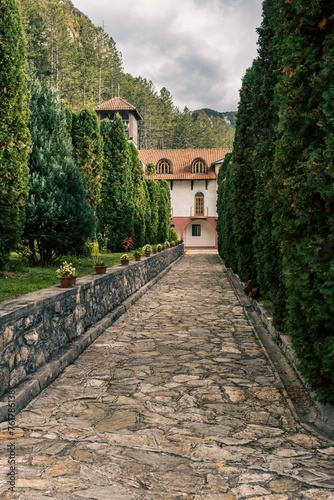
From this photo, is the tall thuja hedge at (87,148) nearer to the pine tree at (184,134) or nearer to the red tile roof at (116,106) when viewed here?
the red tile roof at (116,106)

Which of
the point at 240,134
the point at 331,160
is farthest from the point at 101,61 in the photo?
the point at 331,160

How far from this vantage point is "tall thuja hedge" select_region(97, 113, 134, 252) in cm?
1596

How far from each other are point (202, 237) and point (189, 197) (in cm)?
424

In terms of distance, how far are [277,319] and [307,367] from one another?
2.44 metres

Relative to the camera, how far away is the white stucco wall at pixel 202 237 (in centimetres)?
3956

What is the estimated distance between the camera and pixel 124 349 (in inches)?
221

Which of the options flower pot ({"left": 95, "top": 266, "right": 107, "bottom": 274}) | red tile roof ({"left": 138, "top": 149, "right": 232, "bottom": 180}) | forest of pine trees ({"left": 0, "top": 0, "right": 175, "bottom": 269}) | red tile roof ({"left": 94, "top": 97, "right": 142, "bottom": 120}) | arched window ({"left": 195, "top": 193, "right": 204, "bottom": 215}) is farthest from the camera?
red tile roof ({"left": 94, "top": 97, "right": 142, "bottom": 120})

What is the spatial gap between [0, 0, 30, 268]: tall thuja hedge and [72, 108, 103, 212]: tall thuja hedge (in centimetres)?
607

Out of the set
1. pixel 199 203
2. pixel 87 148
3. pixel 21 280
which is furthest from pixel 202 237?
pixel 21 280

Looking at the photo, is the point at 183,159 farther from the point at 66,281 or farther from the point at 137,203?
the point at 66,281

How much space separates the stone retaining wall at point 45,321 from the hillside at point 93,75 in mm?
34869

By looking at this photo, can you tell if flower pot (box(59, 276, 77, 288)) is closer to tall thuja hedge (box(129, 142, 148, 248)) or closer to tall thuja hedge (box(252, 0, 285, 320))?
tall thuja hedge (box(252, 0, 285, 320))

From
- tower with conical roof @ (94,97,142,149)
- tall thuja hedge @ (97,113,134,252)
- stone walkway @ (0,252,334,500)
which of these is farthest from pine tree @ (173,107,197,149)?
stone walkway @ (0,252,334,500)

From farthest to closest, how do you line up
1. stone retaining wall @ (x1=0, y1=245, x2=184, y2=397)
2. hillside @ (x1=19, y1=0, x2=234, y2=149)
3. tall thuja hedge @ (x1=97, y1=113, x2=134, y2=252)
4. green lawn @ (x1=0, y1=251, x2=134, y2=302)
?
hillside @ (x1=19, y1=0, x2=234, y2=149) < tall thuja hedge @ (x1=97, y1=113, x2=134, y2=252) < green lawn @ (x1=0, y1=251, x2=134, y2=302) < stone retaining wall @ (x1=0, y1=245, x2=184, y2=397)
